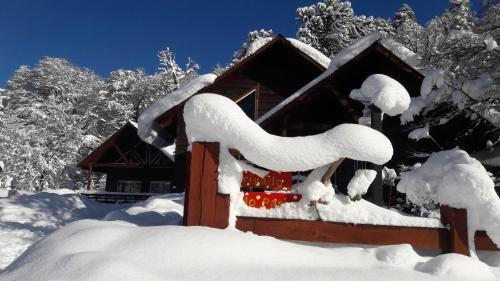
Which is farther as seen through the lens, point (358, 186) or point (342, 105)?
point (342, 105)

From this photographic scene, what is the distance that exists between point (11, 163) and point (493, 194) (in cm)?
3425

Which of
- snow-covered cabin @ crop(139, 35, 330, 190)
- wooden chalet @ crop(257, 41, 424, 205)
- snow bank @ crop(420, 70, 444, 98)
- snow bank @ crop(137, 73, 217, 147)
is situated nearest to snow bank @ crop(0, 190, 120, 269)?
snow bank @ crop(137, 73, 217, 147)

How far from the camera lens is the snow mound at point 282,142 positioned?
13.4ft

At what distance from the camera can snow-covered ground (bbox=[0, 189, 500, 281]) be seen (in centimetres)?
310

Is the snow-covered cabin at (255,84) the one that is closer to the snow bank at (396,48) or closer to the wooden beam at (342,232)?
the snow bank at (396,48)

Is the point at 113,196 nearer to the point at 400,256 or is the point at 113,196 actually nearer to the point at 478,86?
the point at 478,86

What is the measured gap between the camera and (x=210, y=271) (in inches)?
126

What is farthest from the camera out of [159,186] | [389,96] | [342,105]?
[159,186]

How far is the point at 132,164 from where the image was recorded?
2042 centimetres

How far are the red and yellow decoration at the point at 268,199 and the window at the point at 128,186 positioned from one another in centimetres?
2014

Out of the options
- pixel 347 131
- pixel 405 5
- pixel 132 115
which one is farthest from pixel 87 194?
pixel 405 5

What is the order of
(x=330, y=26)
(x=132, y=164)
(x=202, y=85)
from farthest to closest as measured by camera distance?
(x=330, y=26)
(x=132, y=164)
(x=202, y=85)

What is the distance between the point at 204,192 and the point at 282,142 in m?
1.00

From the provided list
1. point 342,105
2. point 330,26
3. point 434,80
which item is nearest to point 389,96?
point 434,80
